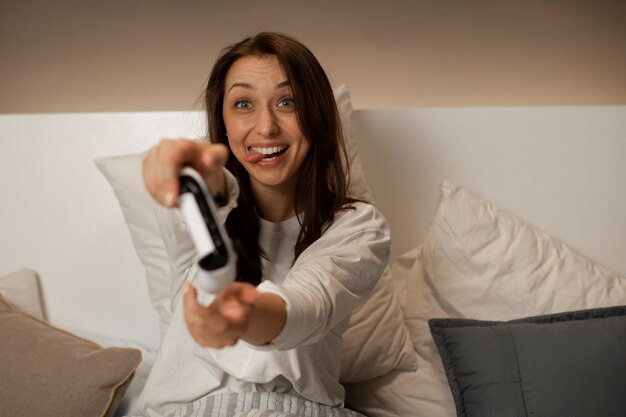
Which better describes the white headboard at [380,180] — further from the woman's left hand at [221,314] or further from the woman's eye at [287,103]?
the woman's left hand at [221,314]

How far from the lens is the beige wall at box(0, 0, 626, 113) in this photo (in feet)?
6.29

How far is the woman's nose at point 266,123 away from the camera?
1.10 metres

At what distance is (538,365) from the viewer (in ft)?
4.19

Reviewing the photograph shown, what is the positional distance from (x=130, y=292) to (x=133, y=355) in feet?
1.05

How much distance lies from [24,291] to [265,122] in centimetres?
89

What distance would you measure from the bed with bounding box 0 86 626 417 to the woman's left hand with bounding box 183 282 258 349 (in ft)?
2.39

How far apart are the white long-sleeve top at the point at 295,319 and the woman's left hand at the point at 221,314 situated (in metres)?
0.14

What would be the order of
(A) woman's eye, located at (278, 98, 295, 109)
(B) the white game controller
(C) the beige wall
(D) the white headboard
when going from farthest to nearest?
1. (C) the beige wall
2. (D) the white headboard
3. (A) woman's eye, located at (278, 98, 295, 109)
4. (B) the white game controller

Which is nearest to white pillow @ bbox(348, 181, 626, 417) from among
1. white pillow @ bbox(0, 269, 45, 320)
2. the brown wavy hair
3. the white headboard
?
the white headboard

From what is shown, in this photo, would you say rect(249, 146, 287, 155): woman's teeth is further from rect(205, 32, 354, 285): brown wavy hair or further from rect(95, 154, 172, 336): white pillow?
rect(95, 154, 172, 336): white pillow

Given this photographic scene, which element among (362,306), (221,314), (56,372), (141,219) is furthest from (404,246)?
(221,314)

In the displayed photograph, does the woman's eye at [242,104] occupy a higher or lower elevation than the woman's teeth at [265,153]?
higher

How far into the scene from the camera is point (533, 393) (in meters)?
1.26

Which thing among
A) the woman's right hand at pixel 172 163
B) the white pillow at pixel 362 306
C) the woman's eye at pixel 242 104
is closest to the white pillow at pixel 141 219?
the white pillow at pixel 362 306
